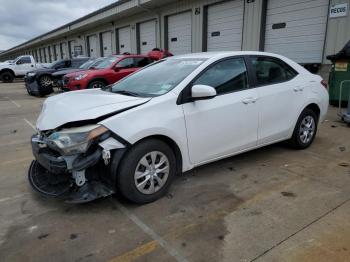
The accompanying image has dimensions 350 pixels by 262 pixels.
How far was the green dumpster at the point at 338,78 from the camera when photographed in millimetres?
8125

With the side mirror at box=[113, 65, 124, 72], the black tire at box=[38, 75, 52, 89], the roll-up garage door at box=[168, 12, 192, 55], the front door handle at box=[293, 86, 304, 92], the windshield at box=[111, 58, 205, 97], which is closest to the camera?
the windshield at box=[111, 58, 205, 97]

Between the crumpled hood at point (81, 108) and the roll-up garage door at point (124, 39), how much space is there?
60.4 feet

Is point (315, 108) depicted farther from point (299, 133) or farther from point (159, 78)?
point (159, 78)

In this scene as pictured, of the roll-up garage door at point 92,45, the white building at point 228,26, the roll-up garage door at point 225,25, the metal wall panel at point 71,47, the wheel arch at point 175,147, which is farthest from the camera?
the metal wall panel at point 71,47

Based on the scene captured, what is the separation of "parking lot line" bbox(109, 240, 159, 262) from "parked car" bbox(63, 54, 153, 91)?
8514 mm

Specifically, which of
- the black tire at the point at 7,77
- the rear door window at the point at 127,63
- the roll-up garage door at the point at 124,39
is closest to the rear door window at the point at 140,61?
the rear door window at the point at 127,63

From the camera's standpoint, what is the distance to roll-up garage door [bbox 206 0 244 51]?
12852 millimetres

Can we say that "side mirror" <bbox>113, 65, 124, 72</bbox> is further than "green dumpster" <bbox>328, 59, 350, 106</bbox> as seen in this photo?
Yes

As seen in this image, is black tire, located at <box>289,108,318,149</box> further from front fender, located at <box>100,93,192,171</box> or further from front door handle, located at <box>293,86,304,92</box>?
front fender, located at <box>100,93,192,171</box>

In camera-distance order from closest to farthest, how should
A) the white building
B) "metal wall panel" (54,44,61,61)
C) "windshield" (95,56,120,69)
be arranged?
the white building → "windshield" (95,56,120,69) → "metal wall panel" (54,44,61,61)

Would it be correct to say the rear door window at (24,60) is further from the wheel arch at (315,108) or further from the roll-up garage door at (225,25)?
the wheel arch at (315,108)

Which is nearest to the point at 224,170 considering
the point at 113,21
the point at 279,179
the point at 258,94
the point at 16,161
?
the point at 279,179

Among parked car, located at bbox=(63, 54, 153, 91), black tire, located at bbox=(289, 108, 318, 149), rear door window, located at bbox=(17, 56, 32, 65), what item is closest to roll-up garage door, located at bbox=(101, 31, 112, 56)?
rear door window, located at bbox=(17, 56, 32, 65)

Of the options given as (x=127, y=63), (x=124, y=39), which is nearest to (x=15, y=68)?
(x=124, y=39)
